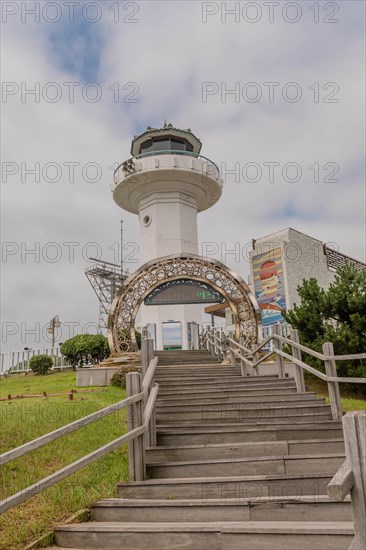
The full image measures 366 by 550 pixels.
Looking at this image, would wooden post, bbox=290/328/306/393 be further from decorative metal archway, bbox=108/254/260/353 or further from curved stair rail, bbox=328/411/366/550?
decorative metal archway, bbox=108/254/260/353

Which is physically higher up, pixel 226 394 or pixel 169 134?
pixel 169 134

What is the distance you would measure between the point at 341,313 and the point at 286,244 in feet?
57.9

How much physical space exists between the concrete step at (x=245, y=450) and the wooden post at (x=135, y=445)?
0.53 meters

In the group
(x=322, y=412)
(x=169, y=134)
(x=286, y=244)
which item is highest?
(x=169, y=134)

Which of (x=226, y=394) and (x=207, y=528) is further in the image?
(x=226, y=394)

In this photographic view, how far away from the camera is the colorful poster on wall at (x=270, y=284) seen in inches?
1190

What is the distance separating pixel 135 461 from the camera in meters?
5.07

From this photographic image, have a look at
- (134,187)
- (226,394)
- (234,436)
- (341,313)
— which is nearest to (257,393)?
(226,394)

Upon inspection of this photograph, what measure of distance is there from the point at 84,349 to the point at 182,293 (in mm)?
7217

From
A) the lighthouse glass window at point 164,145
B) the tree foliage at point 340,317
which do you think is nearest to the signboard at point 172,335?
the tree foliage at point 340,317

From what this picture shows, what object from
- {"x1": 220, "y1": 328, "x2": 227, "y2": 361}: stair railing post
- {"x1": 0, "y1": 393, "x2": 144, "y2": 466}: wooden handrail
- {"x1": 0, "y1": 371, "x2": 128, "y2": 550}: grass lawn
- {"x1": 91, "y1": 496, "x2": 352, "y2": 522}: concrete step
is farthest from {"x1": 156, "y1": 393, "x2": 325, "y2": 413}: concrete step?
{"x1": 220, "y1": 328, "x2": 227, "y2": 361}: stair railing post

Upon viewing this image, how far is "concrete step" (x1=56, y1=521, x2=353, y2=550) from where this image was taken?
3223mm

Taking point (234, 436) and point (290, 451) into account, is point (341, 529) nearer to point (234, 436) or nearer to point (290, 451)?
point (290, 451)

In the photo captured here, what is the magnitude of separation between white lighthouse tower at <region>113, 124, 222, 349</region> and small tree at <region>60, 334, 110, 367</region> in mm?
2366
